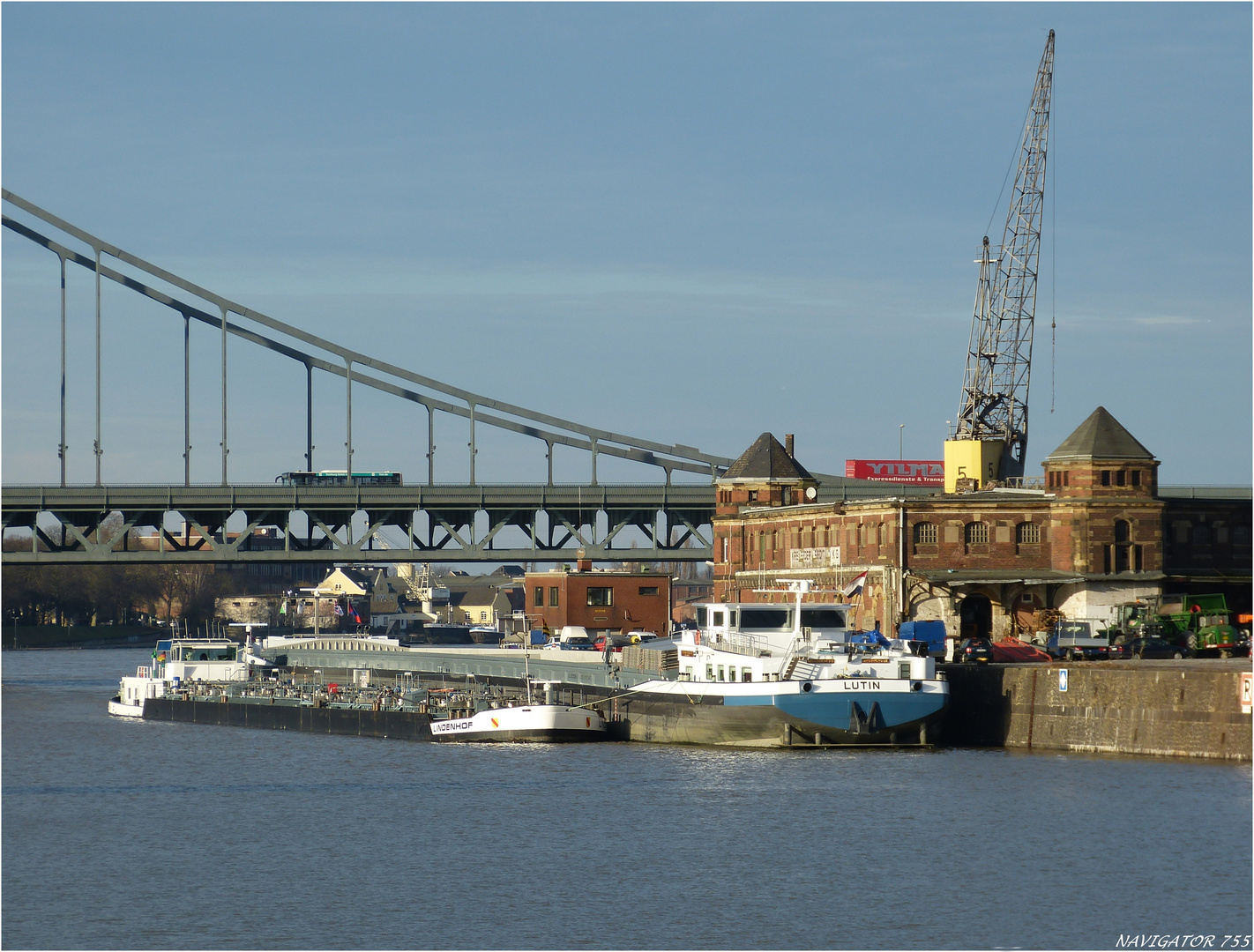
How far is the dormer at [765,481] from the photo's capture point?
99.2 metres

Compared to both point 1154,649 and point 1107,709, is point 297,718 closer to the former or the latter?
point 1154,649

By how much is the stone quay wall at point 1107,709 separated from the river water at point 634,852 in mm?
1225

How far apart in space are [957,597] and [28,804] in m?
42.3

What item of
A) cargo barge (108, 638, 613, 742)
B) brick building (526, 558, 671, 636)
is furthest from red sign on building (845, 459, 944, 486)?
cargo barge (108, 638, 613, 742)

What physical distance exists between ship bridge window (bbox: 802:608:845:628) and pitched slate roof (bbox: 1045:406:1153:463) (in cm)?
1840

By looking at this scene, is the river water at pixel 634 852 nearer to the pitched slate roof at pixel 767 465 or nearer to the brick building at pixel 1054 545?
the brick building at pixel 1054 545

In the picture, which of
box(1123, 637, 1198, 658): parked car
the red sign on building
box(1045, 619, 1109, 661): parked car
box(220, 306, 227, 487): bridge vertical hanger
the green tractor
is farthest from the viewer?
the red sign on building

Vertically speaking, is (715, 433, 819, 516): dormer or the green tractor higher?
(715, 433, 819, 516): dormer

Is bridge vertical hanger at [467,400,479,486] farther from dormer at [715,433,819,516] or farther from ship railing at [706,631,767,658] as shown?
ship railing at [706,631,767,658]

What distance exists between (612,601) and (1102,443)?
50.1m

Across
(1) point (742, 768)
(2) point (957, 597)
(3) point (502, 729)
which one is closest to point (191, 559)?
(3) point (502, 729)

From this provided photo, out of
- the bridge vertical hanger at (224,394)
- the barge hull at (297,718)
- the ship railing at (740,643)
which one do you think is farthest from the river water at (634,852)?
the bridge vertical hanger at (224,394)

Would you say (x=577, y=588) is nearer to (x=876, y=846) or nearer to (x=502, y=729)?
(x=502, y=729)

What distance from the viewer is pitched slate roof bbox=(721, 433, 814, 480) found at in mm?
99375
